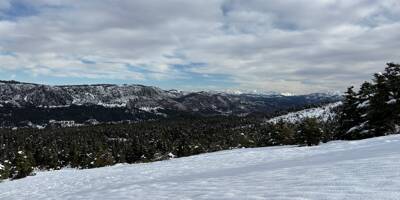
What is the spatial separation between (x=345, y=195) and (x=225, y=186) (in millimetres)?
4753

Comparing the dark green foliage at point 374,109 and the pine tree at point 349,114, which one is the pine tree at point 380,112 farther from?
the pine tree at point 349,114

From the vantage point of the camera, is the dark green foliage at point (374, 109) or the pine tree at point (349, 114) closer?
the dark green foliage at point (374, 109)

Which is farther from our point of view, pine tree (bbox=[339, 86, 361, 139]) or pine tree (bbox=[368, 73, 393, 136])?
pine tree (bbox=[339, 86, 361, 139])

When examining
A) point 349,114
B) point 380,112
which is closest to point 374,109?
point 380,112

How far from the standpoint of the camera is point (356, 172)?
1140cm

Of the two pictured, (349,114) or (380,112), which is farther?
(349,114)

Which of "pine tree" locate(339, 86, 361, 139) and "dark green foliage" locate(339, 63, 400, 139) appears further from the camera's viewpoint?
"pine tree" locate(339, 86, 361, 139)

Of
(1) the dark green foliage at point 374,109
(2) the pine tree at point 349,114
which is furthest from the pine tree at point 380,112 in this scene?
(2) the pine tree at point 349,114

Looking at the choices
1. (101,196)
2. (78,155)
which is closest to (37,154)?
(78,155)

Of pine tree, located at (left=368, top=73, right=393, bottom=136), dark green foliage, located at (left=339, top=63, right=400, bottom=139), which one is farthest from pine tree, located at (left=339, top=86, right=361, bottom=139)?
pine tree, located at (left=368, top=73, right=393, bottom=136)

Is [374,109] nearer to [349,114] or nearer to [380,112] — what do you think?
[380,112]

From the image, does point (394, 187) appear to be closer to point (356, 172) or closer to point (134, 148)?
point (356, 172)

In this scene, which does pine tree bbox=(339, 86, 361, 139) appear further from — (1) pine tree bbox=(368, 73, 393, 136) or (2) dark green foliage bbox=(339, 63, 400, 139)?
(1) pine tree bbox=(368, 73, 393, 136)

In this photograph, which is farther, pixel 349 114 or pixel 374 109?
pixel 349 114
